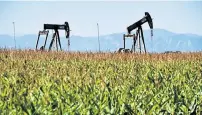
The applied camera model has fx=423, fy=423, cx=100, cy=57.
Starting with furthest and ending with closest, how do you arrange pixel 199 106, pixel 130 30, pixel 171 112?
1. pixel 130 30
2. pixel 199 106
3. pixel 171 112

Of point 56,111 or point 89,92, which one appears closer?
point 56,111

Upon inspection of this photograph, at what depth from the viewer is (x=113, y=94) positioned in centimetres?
465

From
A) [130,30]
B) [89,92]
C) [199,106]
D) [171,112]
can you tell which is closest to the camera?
[171,112]

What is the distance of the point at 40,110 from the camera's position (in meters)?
3.51

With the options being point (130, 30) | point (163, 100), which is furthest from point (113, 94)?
point (130, 30)

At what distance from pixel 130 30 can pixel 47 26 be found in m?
7.57

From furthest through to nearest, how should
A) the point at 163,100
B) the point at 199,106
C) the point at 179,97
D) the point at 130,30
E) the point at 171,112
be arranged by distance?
1. the point at 130,30
2. the point at 179,97
3. the point at 163,100
4. the point at 199,106
5. the point at 171,112

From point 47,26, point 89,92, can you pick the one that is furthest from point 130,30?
point 89,92

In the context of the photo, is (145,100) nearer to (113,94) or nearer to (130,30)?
(113,94)

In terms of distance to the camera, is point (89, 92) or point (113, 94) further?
point (89, 92)

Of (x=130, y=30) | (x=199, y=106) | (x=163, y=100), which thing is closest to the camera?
(x=199, y=106)

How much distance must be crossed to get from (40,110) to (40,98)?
0.81 metres

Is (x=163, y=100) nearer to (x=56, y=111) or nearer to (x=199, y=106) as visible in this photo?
(x=199, y=106)

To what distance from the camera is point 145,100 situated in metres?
4.29
